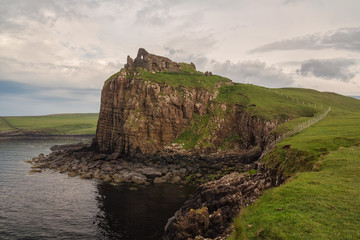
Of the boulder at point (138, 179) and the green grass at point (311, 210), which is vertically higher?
the green grass at point (311, 210)

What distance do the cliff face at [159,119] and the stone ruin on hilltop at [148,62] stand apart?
3451 mm

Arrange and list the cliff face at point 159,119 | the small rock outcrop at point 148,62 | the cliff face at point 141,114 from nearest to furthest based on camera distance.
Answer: the cliff face at point 141,114 → the cliff face at point 159,119 → the small rock outcrop at point 148,62

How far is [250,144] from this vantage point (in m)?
93.2

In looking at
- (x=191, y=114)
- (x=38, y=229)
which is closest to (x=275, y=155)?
(x=38, y=229)

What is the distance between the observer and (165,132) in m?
93.9

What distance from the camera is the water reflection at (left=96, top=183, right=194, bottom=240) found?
1407 inches

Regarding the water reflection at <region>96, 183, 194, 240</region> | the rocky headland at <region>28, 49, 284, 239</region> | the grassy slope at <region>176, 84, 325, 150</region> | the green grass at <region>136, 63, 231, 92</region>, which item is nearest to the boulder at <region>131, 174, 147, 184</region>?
the rocky headland at <region>28, 49, 284, 239</region>

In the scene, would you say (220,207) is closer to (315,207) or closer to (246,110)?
(315,207)

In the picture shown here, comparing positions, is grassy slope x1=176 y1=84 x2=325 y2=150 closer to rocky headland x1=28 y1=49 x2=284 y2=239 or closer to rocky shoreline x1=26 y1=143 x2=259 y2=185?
rocky headland x1=28 y1=49 x2=284 y2=239

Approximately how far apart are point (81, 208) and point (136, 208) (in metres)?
10.6

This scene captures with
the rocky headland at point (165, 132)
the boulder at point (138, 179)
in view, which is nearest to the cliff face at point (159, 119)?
the rocky headland at point (165, 132)

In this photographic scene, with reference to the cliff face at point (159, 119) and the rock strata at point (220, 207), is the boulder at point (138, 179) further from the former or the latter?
the rock strata at point (220, 207)

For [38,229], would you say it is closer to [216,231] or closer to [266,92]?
[216,231]

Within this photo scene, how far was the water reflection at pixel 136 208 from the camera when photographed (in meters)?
35.8
